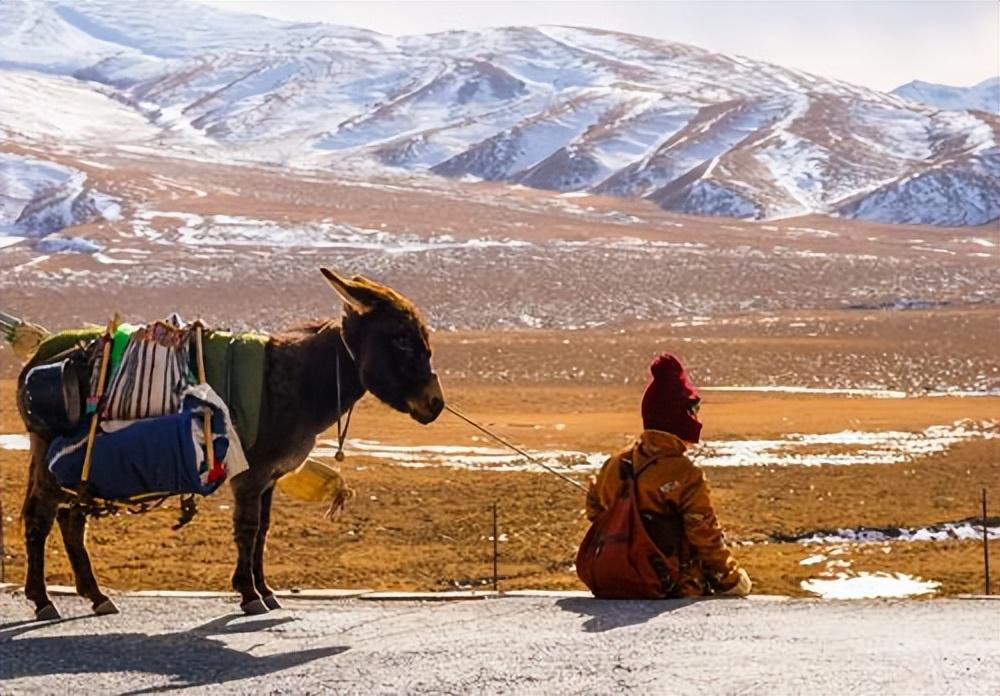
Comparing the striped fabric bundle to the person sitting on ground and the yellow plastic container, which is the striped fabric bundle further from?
the person sitting on ground

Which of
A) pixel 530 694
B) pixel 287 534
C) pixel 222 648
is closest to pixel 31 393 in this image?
pixel 222 648

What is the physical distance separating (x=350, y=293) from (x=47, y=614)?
2.67 m

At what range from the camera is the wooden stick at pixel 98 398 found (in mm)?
8211

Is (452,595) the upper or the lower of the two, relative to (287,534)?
upper

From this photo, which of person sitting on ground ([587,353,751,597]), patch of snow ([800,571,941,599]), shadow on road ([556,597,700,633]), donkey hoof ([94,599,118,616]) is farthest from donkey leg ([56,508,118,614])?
patch of snow ([800,571,941,599])

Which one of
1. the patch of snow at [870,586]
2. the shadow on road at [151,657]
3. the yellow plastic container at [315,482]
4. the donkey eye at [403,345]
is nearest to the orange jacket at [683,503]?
the donkey eye at [403,345]

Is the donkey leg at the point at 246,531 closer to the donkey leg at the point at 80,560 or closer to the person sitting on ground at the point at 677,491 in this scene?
the donkey leg at the point at 80,560

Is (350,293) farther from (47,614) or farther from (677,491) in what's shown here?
(47,614)

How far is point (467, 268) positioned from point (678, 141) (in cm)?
7673

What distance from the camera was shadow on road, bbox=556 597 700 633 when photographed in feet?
25.1

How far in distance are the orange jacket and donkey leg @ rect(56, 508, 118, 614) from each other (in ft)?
10.5

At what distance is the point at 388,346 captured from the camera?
28.2 ft

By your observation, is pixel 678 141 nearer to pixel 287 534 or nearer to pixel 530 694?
pixel 287 534

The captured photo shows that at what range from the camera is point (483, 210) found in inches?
4124
